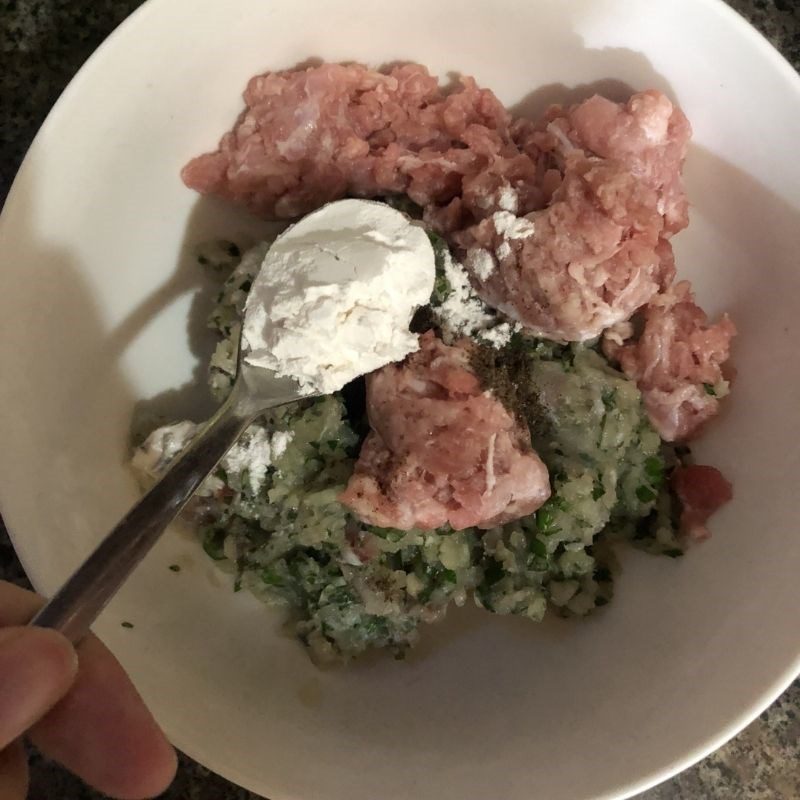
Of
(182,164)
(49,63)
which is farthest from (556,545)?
(49,63)

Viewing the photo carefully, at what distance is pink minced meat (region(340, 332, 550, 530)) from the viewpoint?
1.70 m

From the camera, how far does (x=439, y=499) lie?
1.72 meters

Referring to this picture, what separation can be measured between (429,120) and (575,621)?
4.18 ft

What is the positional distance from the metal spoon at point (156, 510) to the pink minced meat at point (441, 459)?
0.72ft

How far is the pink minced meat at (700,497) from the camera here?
1.89 meters

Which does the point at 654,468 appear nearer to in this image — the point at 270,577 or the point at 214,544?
the point at 270,577

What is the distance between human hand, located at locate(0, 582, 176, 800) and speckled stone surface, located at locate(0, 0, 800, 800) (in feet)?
4.21

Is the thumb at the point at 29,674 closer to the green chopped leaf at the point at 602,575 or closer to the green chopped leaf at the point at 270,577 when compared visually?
the green chopped leaf at the point at 270,577

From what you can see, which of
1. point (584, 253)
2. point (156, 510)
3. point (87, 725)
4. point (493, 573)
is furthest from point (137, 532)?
point (584, 253)

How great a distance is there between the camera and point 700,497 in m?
1.91

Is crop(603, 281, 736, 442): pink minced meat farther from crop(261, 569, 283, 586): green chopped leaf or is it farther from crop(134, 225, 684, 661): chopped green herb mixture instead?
crop(261, 569, 283, 586): green chopped leaf

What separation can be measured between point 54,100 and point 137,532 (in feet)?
4.03

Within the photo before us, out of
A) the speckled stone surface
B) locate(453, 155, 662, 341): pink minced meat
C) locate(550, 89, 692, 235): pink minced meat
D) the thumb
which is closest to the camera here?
the thumb

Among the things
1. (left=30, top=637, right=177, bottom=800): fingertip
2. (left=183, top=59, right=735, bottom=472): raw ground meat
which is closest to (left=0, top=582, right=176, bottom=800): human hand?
(left=30, top=637, right=177, bottom=800): fingertip
